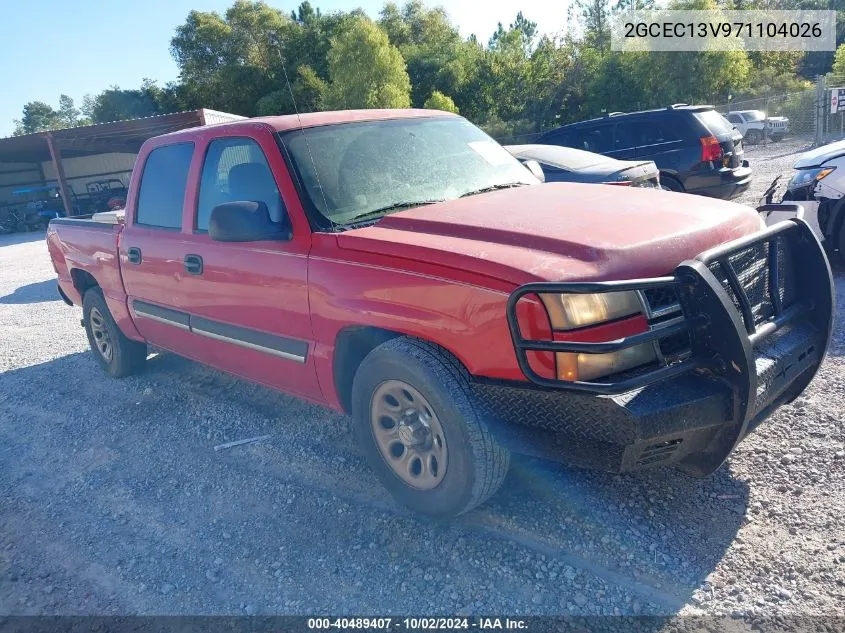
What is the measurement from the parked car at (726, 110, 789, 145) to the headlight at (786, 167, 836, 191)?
22.3 meters

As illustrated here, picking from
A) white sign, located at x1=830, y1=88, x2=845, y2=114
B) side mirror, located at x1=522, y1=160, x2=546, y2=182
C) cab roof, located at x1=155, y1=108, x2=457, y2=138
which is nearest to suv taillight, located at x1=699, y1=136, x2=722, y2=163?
side mirror, located at x1=522, y1=160, x2=546, y2=182

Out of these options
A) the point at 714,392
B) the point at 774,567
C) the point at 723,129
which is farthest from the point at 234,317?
the point at 723,129

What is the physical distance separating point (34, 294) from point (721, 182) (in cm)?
1125

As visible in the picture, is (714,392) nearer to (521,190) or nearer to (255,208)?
(521,190)

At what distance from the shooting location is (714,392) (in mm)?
2531

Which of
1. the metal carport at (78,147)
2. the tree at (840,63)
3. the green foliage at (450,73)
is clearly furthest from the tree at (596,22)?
the metal carport at (78,147)

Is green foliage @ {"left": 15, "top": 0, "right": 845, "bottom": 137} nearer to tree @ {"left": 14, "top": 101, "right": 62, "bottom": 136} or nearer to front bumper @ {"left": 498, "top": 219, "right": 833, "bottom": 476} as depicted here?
front bumper @ {"left": 498, "top": 219, "right": 833, "bottom": 476}

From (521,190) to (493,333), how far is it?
56.4 inches

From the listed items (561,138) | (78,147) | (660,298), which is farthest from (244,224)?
(78,147)

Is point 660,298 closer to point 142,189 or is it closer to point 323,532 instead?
point 323,532

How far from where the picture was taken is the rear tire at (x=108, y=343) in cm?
563

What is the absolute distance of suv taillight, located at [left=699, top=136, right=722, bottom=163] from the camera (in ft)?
31.6

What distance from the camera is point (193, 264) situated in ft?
13.6

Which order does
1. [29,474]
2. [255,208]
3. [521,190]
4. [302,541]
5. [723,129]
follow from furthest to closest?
[723,129] < [29,474] < [521,190] < [255,208] < [302,541]
